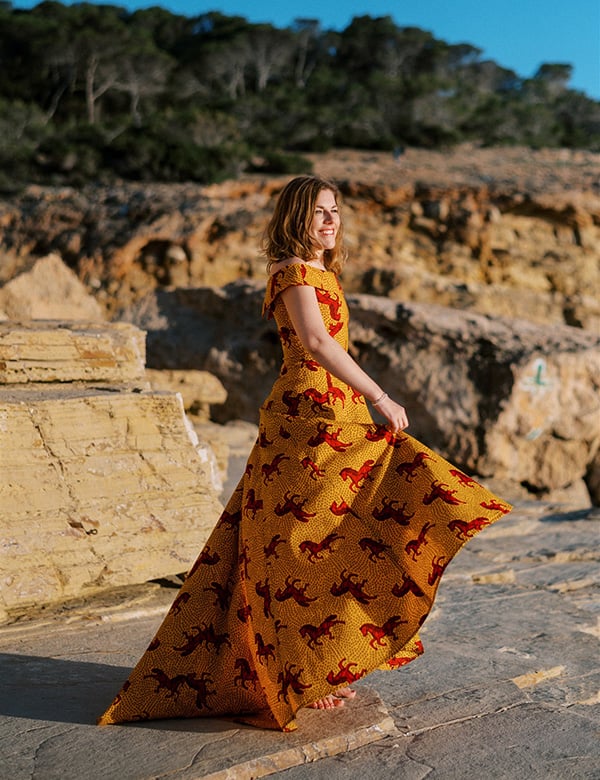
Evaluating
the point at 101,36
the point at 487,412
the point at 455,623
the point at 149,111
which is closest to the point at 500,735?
the point at 455,623

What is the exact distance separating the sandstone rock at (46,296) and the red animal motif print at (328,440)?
648cm

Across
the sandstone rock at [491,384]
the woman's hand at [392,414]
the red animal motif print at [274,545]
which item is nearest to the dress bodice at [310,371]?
the woman's hand at [392,414]

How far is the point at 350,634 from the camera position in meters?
2.32

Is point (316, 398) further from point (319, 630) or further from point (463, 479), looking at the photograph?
point (319, 630)

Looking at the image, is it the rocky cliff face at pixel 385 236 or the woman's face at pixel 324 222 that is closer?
the woman's face at pixel 324 222

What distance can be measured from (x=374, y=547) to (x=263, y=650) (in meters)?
0.43

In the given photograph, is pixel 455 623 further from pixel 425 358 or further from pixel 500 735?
pixel 425 358

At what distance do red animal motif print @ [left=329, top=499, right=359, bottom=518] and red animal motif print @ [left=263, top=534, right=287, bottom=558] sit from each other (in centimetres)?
16

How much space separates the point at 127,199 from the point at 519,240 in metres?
6.23

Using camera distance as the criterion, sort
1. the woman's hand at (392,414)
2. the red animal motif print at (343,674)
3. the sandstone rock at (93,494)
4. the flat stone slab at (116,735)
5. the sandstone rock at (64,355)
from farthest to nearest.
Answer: the sandstone rock at (64,355), the sandstone rock at (93,494), the woman's hand at (392,414), the red animal motif print at (343,674), the flat stone slab at (116,735)

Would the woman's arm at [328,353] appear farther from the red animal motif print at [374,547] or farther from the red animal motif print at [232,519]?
the red animal motif print at [232,519]

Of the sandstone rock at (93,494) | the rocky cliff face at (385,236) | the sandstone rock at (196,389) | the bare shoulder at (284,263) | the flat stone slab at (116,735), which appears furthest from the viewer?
the rocky cliff face at (385,236)

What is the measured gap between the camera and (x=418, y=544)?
2377 mm

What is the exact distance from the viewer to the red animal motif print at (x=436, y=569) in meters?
2.33
